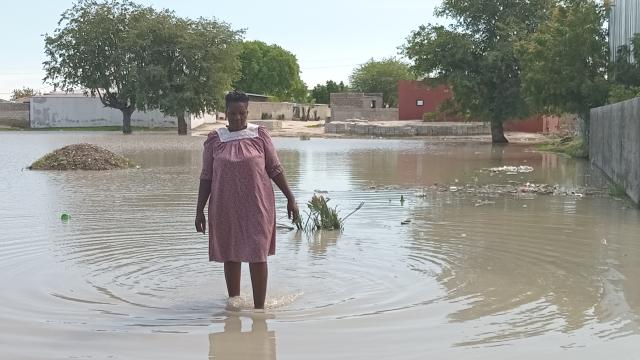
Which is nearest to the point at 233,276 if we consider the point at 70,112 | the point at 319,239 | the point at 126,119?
the point at 319,239

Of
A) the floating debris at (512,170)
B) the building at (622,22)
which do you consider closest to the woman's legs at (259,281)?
the floating debris at (512,170)

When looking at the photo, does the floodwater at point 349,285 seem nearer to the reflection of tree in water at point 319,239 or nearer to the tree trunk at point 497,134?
the reflection of tree in water at point 319,239

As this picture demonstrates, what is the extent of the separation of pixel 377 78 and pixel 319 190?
283 feet

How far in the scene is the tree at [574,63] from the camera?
1008 inches

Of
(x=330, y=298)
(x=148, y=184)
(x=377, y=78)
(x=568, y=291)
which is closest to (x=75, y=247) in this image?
(x=330, y=298)

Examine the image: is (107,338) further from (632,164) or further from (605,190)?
(605,190)

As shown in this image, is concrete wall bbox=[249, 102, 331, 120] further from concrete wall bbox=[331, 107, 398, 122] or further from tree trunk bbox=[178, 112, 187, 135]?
tree trunk bbox=[178, 112, 187, 135]

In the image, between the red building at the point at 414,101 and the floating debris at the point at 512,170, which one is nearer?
the floating debris at the point at 512,170

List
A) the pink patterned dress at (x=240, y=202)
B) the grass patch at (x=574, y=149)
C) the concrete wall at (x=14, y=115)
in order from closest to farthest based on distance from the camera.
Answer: the pink patterned dress at (x=240, y=202), the grass patch at (x=574, y=149), the concrete wall at (x=14, y=115)

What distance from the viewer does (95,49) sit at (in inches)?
2295

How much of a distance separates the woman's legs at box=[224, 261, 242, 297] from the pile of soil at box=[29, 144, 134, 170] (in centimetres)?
1605

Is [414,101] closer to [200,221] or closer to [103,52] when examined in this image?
[103,52]

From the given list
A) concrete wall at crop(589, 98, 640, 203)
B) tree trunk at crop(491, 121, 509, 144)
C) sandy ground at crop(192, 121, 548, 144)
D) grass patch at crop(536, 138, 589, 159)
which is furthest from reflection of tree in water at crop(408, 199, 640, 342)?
sandy ground at crop(192, 121, 548, 144)

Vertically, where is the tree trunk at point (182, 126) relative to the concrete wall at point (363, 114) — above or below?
below
